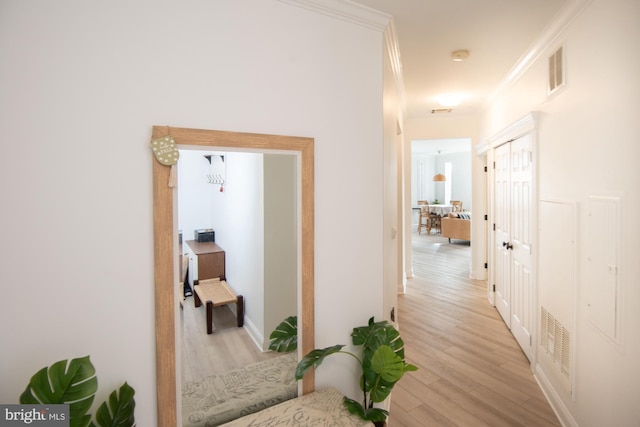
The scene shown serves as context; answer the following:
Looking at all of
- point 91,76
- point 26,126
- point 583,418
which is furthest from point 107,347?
point 583,418

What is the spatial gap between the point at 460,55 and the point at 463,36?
35 cm

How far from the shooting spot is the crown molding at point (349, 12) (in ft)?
5.76

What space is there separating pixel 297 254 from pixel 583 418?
78.0 inches

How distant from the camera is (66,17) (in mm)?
1225

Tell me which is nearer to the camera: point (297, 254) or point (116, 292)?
point (116, 292)

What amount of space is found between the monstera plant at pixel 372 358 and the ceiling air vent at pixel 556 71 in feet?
6.81

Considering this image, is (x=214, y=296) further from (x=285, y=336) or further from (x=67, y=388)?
(x=67, y=388)

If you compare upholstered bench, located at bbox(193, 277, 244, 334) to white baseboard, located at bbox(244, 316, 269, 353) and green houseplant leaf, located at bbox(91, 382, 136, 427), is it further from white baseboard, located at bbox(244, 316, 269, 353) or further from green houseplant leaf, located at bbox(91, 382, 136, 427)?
green houseplant leaf, located at bbox(91, 382, 136, 427)

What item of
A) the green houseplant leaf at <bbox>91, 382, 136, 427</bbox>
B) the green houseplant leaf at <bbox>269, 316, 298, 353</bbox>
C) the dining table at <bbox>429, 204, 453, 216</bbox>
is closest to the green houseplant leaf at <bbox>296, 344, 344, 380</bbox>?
the green houseplant leaf at <bbox>269, 316, 298, 353</bbox>

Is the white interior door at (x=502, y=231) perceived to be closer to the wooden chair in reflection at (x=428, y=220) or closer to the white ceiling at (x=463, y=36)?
the white ceiling at (x=463, y=36)

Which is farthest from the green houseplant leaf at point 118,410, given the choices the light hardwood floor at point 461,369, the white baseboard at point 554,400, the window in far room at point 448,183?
the window in far room at point 448,183

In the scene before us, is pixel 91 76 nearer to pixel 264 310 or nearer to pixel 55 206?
pixel 55 206

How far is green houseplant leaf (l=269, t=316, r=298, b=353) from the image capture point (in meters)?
1.75

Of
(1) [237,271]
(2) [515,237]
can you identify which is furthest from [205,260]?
(2) [515,237]
